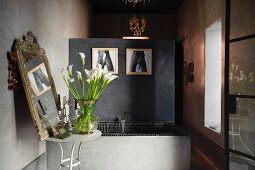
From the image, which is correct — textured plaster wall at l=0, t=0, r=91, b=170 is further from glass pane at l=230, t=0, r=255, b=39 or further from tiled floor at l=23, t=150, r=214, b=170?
glass pane at l=230, t=0, r=255, b=39

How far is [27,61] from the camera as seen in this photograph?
8.48ft

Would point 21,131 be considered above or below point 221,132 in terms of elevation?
above

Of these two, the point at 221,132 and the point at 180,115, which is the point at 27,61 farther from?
the point at 180,115

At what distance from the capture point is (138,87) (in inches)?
195

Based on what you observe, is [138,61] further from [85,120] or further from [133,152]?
[85,120]

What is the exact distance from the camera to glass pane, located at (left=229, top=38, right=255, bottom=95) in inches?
118

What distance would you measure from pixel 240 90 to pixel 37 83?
87.3 inches

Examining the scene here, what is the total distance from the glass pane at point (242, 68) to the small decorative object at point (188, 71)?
3046mm

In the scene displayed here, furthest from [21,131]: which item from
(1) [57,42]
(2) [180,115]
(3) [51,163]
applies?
(2) [180,115]

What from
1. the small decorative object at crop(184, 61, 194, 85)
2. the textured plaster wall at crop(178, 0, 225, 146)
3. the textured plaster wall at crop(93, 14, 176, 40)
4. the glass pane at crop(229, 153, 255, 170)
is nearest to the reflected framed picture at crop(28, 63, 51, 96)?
the glass pane at crop(229, 153, 255, 170)

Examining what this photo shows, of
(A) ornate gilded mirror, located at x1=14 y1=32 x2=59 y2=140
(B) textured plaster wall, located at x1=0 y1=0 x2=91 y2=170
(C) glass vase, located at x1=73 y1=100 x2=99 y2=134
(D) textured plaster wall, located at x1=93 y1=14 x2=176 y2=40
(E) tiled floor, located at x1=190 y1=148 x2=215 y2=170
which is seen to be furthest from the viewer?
(D) textured plaster wall, located at x1=93 y1=14 x2=176 y2=40

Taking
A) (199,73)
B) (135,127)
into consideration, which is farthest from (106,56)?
(199,73)

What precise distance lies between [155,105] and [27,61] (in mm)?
2820

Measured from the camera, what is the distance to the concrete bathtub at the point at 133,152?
3441mm
